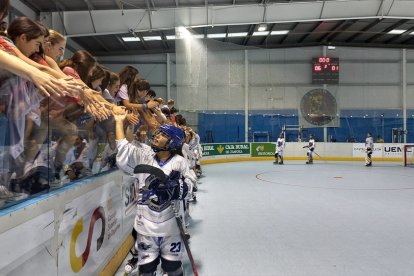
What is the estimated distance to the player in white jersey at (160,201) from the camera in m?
2.48

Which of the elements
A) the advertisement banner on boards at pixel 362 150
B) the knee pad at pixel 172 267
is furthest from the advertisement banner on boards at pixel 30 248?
the advertisement banner on boards at pixel 362 150

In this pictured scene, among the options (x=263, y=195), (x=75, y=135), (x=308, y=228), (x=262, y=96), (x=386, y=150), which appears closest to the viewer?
(x=75, y=135)

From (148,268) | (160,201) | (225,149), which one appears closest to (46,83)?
(160,201)

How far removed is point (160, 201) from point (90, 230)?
0.61 m

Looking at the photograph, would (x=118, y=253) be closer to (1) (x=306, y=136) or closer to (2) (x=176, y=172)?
(2) (x=176, y=172)

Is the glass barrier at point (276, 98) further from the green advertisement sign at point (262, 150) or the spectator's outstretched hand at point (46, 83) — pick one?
the spectator's outstretched hand at point (46, 83)

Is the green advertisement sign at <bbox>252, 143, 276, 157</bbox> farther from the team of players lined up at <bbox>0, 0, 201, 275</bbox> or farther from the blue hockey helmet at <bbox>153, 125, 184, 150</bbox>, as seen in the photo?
the blue hockey helmet at <bbox>153, 125, 184, 150</bbox>

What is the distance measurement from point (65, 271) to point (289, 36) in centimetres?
1788

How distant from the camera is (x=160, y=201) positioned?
99.4 inches

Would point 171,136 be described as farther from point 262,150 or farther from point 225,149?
point 262,150

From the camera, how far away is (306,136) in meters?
18.4

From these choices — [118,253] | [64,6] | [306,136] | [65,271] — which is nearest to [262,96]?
[306,136]

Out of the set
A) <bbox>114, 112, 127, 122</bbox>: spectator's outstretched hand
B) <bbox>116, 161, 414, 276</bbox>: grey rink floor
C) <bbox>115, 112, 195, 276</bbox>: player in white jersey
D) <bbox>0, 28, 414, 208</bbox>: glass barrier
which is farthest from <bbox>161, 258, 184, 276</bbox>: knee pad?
<bbox>0, 28, 414, 208</bbox>: glass barrier

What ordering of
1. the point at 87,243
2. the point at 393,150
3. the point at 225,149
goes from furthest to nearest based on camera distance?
the point at 393,150, the point at 225,149, the point at 87,243
